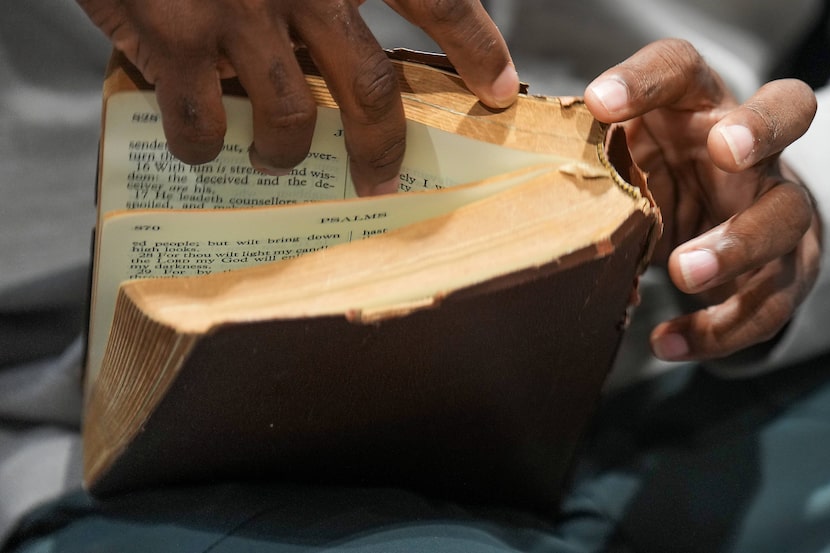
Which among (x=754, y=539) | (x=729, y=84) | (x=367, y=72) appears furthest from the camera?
(x=729, y=84)

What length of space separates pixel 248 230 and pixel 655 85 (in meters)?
0.24

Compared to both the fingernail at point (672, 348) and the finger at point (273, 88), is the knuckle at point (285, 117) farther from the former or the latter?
the fingernail at point (672, 348)

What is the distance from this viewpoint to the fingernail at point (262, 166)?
34cm

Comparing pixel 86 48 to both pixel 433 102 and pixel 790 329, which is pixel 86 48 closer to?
pixel 433 102

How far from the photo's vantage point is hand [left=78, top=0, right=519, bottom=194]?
0.31 m

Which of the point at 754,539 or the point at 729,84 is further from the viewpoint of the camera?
the point at 729,84

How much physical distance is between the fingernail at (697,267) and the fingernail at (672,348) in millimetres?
98

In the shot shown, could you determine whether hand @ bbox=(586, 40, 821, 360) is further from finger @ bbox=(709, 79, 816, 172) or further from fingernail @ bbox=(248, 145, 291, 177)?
fingernail @ bbox=(248, 145, 291, 177)

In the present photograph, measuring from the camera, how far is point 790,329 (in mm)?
521

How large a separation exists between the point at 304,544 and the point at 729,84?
515mm

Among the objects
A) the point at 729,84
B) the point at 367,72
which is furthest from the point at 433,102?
the point at 729,84

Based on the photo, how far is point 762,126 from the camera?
0.41 m

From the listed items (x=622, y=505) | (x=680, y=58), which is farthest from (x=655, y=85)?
(x=622, y=505)

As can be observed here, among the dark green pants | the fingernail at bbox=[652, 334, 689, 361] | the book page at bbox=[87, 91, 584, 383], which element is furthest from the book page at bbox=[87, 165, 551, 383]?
the fingernail at bbox=[652, 334, 689, 361]
